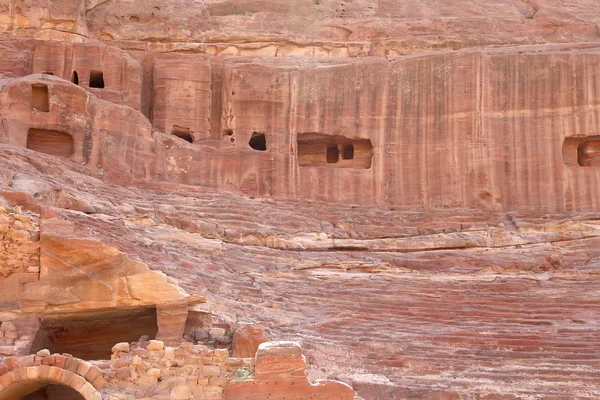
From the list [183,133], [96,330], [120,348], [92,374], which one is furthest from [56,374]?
[183,133]

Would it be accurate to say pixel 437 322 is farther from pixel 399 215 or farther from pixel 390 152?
pixel 390 152

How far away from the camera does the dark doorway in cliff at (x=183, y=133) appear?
1013 inches

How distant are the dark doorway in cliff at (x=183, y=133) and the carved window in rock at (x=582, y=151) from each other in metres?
11.8

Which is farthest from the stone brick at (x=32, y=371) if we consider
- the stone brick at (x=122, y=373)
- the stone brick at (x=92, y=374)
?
the stone brick at (x=122, y=373)

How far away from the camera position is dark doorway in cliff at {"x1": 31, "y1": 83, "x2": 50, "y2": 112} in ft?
73.4

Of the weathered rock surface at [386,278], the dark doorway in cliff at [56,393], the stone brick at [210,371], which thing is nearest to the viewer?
the stone brick at [210,371]

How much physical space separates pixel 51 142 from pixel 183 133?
493 cm

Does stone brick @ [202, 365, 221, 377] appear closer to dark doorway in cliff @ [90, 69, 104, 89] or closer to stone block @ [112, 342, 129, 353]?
stone block @ [112, 342, 129, 353]

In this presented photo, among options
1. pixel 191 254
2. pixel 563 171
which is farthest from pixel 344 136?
pixel 191 254

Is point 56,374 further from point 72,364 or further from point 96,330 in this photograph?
point 96,330

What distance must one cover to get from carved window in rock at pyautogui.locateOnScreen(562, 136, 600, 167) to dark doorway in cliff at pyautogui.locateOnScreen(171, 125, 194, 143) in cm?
1185

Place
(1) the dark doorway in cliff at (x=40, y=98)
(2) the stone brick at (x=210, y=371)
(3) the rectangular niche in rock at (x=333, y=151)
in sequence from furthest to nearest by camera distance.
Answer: (3) the rectangular niche in rock at (x=333, y=151)
(1) the dark doorway in cliff at (x=40, y=98)
(2) the stone brick at (x=210, y=371)

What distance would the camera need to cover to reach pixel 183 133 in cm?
2602

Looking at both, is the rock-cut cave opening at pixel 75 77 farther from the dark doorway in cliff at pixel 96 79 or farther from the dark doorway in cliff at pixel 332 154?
the dark doorway in cliff at pixel 332 154
